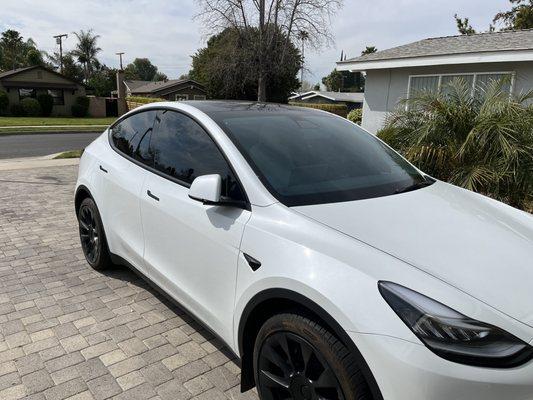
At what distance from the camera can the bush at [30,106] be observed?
40906 millimetres

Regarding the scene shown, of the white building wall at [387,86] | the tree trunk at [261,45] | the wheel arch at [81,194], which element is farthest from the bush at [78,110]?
the wheel arch at [81,194]

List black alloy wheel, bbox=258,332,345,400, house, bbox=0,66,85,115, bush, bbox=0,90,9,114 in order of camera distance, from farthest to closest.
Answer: house, bbox=0,66,85,115, bush, bbox=0,90,9,114, black alloy wheel, bbox=258,332,345,400

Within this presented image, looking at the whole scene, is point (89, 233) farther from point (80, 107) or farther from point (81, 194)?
point (80, 107)

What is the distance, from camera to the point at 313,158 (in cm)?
281

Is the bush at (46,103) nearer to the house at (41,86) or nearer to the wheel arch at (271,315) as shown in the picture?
the house at (41,86)

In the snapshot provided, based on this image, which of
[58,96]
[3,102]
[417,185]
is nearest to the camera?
[417,185]

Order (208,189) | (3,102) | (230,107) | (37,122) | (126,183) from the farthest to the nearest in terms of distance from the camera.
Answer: (3,102) → (37,122) → (126,183) → (230,107) → (208,189)

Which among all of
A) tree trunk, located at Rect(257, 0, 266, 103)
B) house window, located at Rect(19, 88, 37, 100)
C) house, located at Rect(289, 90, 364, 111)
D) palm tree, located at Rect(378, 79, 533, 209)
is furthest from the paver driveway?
house, located at Rect(289, 90, 364, 111)

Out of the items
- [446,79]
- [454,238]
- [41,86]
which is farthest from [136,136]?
[41,86]

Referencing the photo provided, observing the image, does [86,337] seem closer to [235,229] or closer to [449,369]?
[235,229]

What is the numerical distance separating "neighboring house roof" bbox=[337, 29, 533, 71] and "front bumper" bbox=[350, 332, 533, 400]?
10525mm

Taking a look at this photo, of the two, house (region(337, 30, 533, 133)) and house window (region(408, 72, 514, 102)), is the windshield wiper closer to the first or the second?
house (region(337, 30, 533, 133))

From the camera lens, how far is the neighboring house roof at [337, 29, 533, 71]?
10492mm

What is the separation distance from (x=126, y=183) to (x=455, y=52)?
1053 cm
